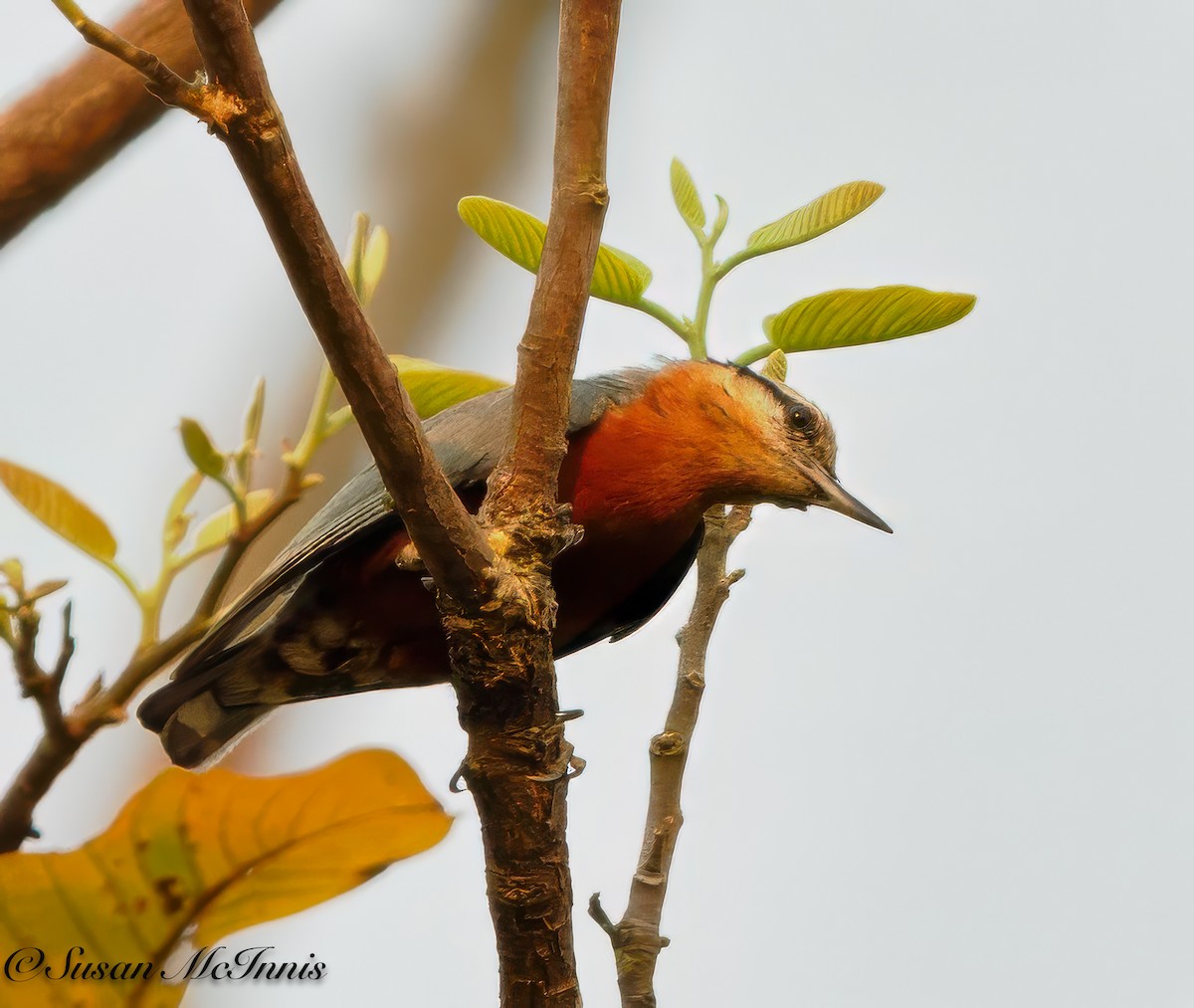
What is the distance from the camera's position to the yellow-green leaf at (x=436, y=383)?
3.18 meters

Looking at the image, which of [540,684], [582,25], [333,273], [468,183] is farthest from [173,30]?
[468,183]

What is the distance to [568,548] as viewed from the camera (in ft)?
12.4

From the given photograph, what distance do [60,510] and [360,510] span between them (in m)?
1.39

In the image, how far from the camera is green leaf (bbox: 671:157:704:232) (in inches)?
128

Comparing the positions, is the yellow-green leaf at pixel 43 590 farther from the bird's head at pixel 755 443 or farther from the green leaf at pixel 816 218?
the bird's head at pixel 755 443

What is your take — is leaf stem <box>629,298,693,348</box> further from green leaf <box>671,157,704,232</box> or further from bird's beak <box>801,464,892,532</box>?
bird's beak <box>801,464,892,532</box>

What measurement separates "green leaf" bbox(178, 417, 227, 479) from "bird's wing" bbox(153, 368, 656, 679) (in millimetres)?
1303

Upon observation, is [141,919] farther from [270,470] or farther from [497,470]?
[270,470]

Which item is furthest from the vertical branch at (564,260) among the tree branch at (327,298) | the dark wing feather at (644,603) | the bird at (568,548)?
the dark wing feather at (644,603)

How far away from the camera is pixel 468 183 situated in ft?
23.4

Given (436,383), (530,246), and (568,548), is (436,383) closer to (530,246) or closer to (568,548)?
(530,246)

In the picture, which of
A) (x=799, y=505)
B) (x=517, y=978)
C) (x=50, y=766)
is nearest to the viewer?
(x=50, y=766)

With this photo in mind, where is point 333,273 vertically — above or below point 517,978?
above

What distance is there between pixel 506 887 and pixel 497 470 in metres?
0.84
